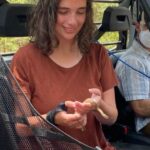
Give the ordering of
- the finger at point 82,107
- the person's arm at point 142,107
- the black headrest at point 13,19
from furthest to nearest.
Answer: the person's arm at point 142,107, the black headrest at point 13,19, the finger at point 82,107

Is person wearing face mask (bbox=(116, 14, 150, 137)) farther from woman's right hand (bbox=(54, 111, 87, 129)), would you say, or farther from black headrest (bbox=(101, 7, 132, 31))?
woman's right hand (bbox=(54, 111, 87, 129))

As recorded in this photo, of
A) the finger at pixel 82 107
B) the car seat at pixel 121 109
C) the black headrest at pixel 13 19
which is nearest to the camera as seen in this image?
the finger at pixel 82 107

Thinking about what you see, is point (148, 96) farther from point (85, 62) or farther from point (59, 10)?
point (59, 10)

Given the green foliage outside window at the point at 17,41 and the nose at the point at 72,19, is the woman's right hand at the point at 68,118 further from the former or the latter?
the green foliage outside window at the point at 17,41

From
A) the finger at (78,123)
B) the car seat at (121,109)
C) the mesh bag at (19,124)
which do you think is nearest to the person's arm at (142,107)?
the car seat at (121,109)

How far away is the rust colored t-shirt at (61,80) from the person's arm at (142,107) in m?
0.65

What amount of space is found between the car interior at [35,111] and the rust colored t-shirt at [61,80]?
0.75 feet

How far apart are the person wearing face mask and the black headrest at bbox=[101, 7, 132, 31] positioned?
0.12 meters

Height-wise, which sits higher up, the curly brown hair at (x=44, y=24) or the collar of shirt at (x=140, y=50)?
the curly brown hair at (x=44, y=24)

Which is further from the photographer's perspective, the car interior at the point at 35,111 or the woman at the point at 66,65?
A: the woman at the point at 66,65

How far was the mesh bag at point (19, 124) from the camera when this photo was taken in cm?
172

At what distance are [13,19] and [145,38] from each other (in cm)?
98

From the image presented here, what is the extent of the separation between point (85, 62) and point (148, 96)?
0.81m

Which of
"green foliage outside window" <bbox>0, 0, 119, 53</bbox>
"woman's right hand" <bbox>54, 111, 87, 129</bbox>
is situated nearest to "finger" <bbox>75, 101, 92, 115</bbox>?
"woman's right hand" <bbox>54, 111, 87, 129</bbox>
